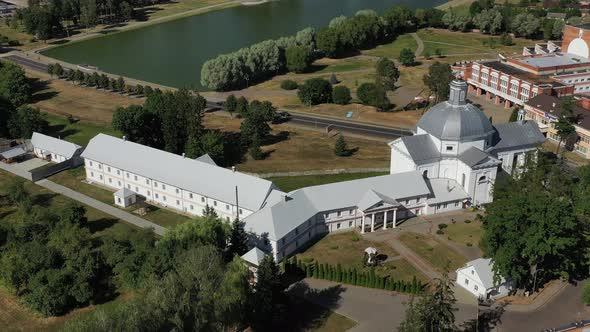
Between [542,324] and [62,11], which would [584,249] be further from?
[62,11]

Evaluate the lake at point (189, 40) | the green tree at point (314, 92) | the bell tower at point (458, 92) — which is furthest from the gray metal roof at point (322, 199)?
the lake at point (189, 40)

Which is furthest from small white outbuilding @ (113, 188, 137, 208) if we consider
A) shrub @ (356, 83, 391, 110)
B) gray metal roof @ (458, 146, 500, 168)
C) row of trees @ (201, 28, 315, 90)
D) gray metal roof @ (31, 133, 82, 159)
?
row of trees @ (201, 28, 315, 90)

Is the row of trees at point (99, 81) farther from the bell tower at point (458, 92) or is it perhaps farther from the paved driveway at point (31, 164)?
the bell tower at point (458, 92)

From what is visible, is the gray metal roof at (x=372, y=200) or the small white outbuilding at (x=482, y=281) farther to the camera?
the gray metal roof at (x=372, y=200)

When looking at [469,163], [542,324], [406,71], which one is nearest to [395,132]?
[469,163]

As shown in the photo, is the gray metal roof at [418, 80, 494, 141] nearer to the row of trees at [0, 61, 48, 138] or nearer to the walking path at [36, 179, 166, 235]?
the walking path at [36, 179, 166, 235]
